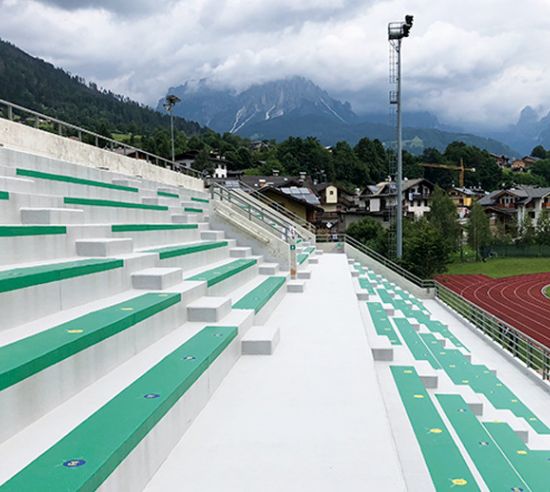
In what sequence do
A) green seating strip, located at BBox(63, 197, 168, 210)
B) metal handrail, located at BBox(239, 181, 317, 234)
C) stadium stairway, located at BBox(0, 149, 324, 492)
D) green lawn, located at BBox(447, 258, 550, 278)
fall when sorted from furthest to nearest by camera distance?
1. green lawn, located at BBox(447, 258, 550, 278)
2. metal handrail, located at BBox(239, 181, 317, 234)
3. green seating strip, located at BBox(63, 197, 168, 210)
4. stadium stairway, located at BBox(0, 149, 324, 492)

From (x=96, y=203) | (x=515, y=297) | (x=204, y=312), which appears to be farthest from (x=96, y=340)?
(x=515, y=297)

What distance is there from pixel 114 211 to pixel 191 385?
3.87m

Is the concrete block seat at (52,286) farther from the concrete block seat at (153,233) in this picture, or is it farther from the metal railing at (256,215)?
the metal railing at (256,215)

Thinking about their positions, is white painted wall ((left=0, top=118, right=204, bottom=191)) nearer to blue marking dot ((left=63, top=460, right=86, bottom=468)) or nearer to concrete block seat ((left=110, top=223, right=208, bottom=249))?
concrete block seat ((left=110, top=223, right=208, bottom=249))

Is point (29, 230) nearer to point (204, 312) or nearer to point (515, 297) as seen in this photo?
point (204, 312)

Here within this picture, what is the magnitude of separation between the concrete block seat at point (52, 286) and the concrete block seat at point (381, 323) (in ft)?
15.3

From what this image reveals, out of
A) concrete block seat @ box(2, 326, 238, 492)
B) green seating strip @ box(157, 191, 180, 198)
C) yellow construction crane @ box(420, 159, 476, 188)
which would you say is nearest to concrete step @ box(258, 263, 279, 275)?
green seating strip @ box(157, 191, 180, 198)

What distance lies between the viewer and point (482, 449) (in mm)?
3863

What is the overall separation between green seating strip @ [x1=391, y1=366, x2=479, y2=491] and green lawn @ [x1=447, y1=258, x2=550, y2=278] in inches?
1181

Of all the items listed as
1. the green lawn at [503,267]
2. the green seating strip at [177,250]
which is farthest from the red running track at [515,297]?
the green seating strip at [177,250]

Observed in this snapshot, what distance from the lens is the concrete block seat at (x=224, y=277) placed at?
543 centimetres

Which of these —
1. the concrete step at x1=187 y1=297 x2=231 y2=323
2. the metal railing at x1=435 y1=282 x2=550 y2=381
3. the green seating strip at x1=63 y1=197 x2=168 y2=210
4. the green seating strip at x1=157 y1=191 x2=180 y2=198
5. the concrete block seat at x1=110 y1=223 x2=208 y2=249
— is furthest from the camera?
the green seating strip at x1=157 y1=191 x2=180 y2=198

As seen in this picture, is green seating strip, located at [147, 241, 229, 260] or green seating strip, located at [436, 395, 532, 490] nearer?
green seating strip, located at [436, 395, 532, 490]

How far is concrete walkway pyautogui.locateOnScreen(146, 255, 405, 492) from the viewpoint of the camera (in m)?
2.30
